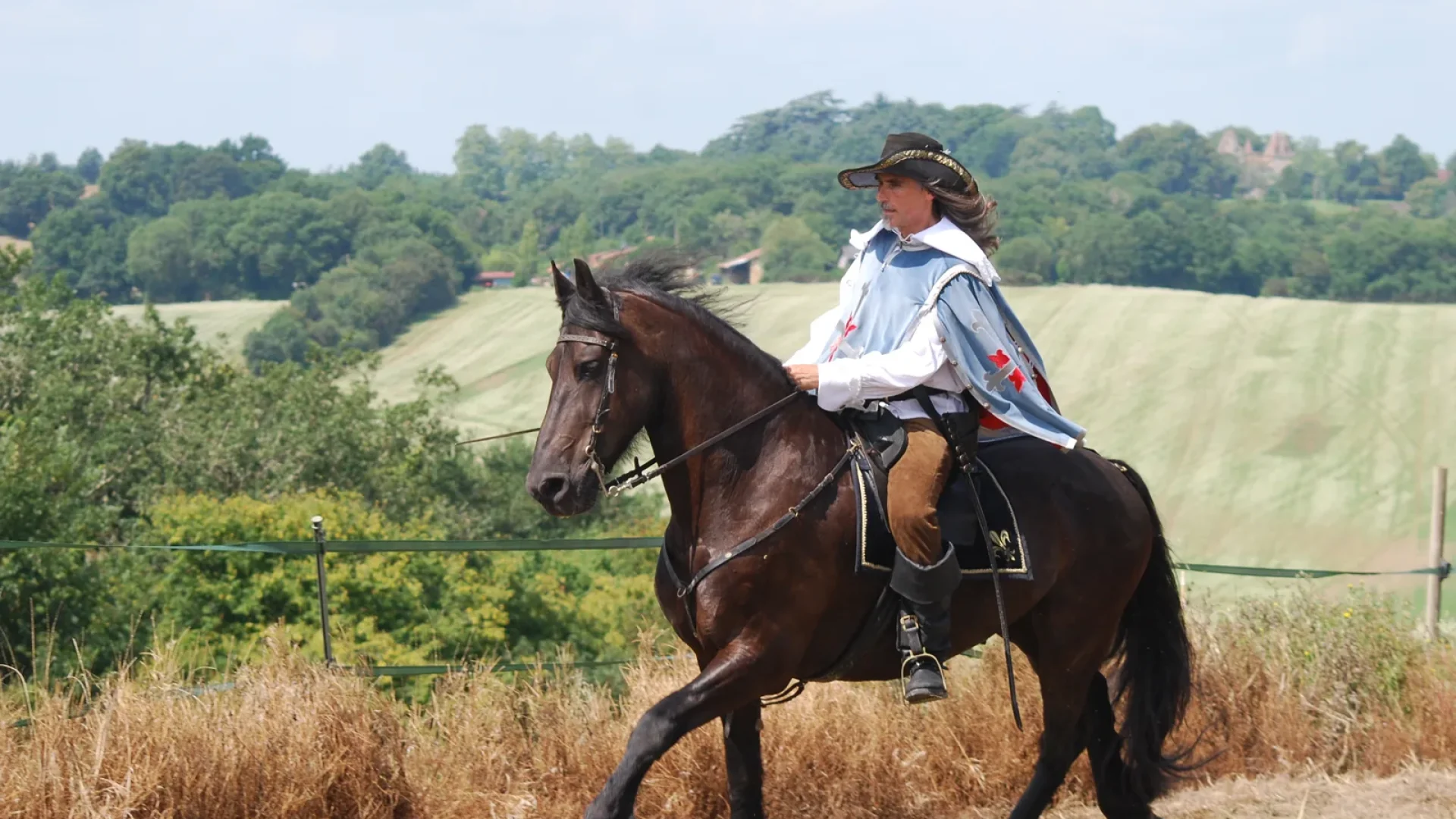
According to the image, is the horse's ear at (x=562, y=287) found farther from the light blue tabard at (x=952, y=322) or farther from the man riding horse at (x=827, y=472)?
the light blue tabard at (x=952, y=322)

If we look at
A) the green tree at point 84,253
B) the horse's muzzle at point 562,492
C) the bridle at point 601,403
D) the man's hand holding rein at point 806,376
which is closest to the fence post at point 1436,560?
the man's hand holding rein at point 806,376

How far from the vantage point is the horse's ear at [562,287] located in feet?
15.9

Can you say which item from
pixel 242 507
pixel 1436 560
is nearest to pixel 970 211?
pixel 1436 560

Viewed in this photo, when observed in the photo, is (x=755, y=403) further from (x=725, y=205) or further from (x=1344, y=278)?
(x=725, y=205)

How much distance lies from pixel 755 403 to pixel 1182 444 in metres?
69.3

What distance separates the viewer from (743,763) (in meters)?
5.34

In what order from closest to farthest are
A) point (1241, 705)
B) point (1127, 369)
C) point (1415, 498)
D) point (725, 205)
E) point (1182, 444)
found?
1. point (1241, 705)
2. point (1415, 498)
3. point (1182, 444)
4. point (1127, 369)
5. point (725, 205)

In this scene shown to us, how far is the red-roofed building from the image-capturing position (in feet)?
411

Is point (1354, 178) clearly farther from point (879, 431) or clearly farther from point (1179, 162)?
point (879, 431)

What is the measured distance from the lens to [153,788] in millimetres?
4988

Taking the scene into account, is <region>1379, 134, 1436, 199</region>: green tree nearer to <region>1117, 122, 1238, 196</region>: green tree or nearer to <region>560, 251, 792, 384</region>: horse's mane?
<region>1117, 122, 1238, 196</region>: green tree

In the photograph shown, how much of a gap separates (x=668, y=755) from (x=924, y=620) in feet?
4.56

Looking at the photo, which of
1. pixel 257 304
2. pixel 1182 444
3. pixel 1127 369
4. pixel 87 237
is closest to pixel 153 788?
pixel 1182 444

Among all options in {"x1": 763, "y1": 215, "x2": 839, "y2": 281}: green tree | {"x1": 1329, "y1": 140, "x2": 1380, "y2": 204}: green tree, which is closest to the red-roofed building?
{"x1": 763, "y1": 215, "x2": 839, "y2": 281}: green tree
